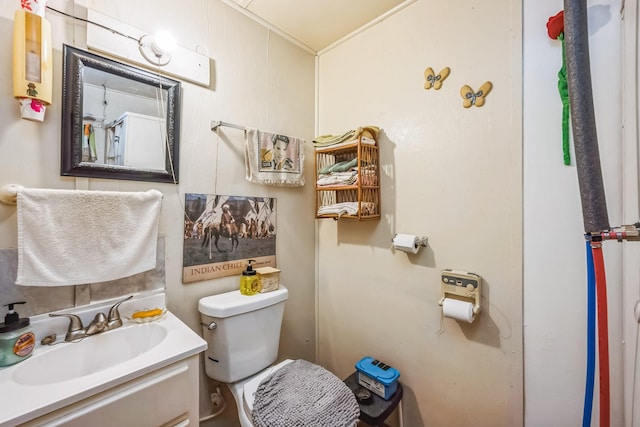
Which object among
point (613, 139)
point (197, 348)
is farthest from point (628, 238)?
point (197, 348)

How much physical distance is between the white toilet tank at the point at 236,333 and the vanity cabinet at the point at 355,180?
57cm

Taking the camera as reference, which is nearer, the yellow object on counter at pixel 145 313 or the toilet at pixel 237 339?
the yellow object on counter at pixel 145 313

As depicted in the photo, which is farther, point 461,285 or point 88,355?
point 461,285

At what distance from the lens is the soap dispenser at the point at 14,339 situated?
0.75m

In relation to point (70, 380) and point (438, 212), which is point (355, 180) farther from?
point (70, 380)

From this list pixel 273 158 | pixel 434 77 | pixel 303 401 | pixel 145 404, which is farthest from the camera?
pixel 273 158

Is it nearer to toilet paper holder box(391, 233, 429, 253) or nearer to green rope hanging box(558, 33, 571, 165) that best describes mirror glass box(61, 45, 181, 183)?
toilet paper holder box(391, 233, 429, 253)

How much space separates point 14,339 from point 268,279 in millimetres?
845

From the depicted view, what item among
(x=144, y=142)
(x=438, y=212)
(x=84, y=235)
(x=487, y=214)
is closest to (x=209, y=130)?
(x=144, y=142)

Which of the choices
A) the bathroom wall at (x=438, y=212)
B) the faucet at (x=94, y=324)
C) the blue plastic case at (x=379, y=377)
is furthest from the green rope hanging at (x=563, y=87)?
the faucet at (x=94, y=324)

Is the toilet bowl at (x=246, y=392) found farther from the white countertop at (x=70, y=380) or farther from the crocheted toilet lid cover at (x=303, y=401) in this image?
the white countertop at (x=70, y=380)

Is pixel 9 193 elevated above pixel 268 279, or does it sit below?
above

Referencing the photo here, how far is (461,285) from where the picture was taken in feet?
3.67

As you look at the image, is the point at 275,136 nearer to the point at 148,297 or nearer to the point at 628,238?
the point at 148,297
